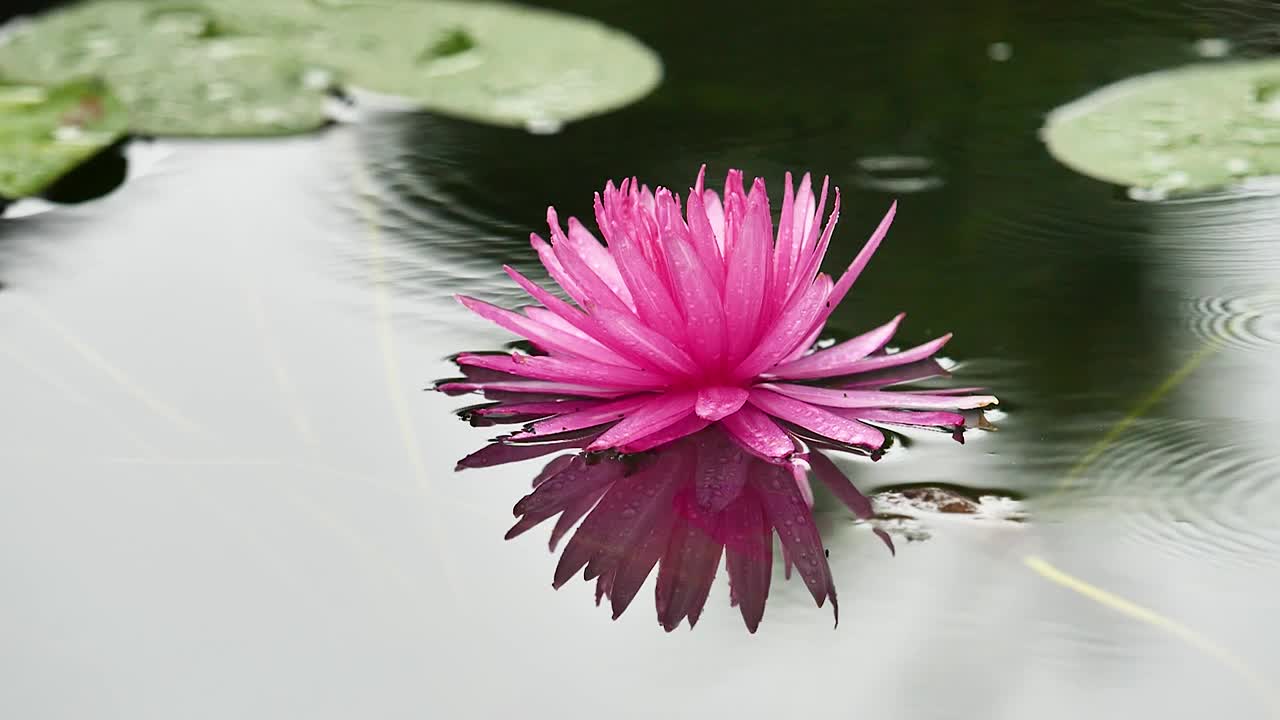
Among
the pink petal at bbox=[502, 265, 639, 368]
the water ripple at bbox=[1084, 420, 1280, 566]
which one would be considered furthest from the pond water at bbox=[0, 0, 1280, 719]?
the pink petal at bbox=[502, 265, 639, 368]

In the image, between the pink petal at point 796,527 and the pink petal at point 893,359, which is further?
the pink petal at point 893,359

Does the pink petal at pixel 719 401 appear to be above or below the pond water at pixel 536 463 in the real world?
above

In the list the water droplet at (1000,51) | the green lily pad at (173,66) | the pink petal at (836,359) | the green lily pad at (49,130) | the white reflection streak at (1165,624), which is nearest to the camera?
the white reflection streak at (1165,624)

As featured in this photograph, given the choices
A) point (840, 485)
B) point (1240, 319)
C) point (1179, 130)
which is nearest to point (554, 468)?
point (840, 485)

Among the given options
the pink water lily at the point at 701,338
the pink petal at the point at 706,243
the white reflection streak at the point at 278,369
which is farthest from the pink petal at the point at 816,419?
the white reflection streak at the point at 278,369

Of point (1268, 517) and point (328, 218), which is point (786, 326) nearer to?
point (1268, 517)

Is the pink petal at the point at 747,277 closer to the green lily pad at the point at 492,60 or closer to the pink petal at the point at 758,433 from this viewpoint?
the pink petal at the point at 758,433

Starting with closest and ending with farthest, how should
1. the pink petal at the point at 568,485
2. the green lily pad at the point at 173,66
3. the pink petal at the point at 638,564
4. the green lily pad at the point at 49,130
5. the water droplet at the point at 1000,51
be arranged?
the pink petal at the point at 638,564 → the pink petal at the point at 568,485 → the green lily pad at the point at 49,130 → the green lily pad at the point at 173,66 → the water droplet at the point at 1000,51
